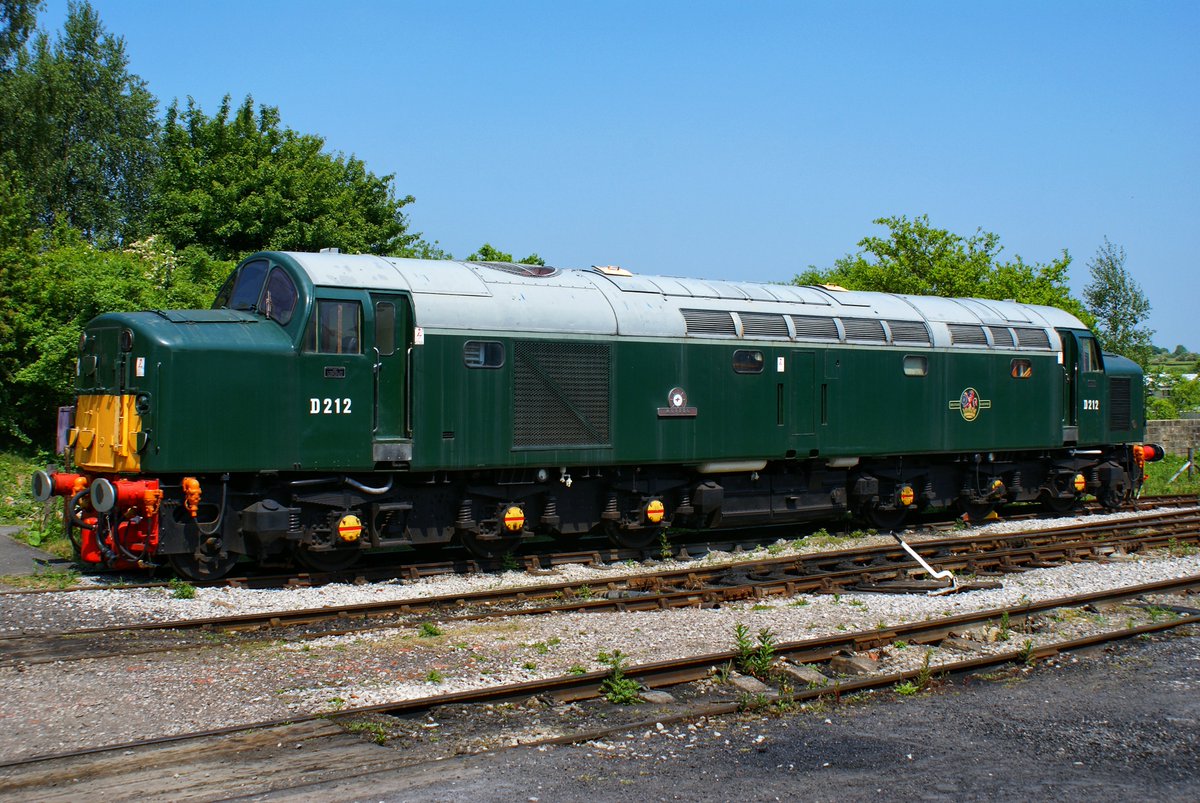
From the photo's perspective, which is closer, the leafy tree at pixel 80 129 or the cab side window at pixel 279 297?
the cab side window at pixel 279 297

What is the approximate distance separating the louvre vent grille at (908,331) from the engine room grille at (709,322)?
3.20 m

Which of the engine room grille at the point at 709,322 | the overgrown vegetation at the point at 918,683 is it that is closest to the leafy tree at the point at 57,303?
the engine room grille at the point at 709,322

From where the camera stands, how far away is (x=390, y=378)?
12.6 m

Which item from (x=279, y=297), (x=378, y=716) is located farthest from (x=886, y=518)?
(x=378, y=716)

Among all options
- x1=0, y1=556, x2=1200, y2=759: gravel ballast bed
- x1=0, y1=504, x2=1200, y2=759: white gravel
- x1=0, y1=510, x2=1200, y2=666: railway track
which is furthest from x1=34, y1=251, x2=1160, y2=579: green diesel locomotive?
x1=0, y1=556, x2=1200, y2=759: gravel ballast bed

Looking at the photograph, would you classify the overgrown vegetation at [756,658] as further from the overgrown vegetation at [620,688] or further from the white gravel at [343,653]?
the overgrown vegetation at [620,688]

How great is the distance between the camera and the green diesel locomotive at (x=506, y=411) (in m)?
11.8

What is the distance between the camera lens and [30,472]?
880 inches

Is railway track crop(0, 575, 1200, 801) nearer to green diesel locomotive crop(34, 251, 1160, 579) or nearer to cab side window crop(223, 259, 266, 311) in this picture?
green diesel locomotive crop(34, 251, 1160, 579)

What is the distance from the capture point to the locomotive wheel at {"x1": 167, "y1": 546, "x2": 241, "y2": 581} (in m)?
11.9

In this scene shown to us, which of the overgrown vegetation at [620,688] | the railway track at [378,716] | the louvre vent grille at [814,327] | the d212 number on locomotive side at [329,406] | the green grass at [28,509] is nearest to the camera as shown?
the railway track at [378,716]

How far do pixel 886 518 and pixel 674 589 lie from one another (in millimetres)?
6778

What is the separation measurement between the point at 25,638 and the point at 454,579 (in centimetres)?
474

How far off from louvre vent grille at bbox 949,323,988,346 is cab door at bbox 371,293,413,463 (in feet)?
31.4
